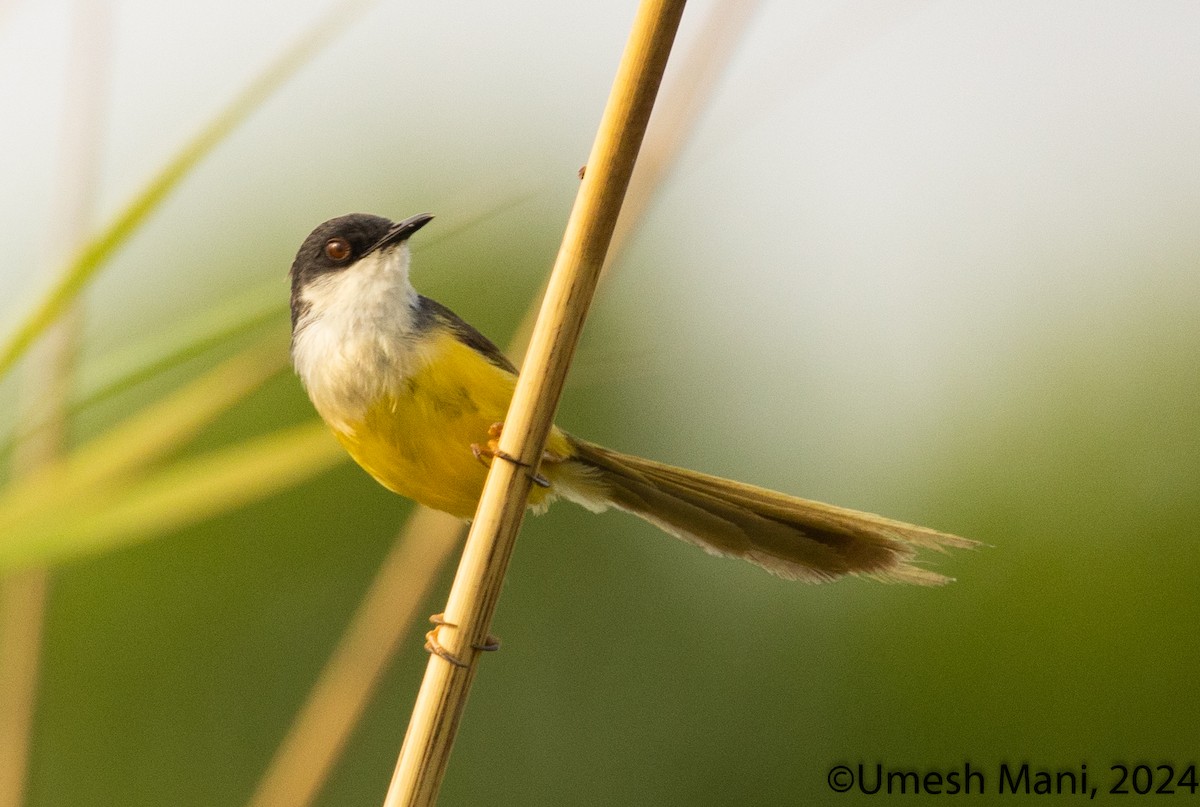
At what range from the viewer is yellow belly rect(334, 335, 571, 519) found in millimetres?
1243

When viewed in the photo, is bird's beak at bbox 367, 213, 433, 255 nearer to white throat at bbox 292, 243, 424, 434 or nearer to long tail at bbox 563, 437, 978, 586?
white throat at bbox 292, 243, 424, 434

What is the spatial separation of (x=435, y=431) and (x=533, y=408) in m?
0.56

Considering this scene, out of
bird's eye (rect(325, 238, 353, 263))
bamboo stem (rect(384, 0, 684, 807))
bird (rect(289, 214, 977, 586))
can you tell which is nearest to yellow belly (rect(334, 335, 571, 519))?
bird (rect(289, 214, 977, 586))

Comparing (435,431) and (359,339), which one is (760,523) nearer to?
(435,431)

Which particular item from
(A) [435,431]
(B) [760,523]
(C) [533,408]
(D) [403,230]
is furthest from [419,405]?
(C) [533,408]

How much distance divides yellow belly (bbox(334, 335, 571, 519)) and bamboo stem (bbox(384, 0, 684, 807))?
516 millimetres

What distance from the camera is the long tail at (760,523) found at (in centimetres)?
100

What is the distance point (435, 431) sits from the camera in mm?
1268

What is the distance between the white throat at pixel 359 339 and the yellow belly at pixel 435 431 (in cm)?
2

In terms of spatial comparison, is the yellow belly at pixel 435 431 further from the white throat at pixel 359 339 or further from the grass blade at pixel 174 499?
the grass blade at pixel 174 499

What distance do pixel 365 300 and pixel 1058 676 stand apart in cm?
234

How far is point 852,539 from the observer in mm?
1056

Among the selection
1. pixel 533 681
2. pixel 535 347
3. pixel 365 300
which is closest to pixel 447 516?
pixel 365 300

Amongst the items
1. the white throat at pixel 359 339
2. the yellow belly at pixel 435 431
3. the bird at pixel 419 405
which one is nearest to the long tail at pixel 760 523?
the bird at pixel 419 405
